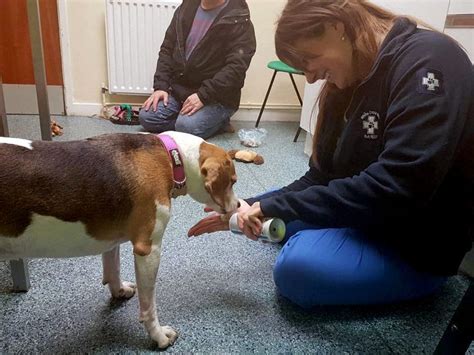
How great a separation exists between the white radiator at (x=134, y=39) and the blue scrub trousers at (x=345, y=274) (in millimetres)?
2693

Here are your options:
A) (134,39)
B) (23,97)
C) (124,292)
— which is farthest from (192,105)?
(124,292)

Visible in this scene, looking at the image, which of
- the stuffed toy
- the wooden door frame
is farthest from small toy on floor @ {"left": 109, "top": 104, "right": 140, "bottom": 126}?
the stuffed toy

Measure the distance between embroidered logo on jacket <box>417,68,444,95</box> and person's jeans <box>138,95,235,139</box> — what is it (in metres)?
2.27

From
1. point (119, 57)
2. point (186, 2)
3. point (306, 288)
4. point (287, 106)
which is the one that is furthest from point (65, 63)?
point (306, 288)

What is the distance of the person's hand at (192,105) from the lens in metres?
3.15

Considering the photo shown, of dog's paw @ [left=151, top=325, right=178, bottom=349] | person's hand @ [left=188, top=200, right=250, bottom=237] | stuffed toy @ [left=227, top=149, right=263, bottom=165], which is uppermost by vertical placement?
person's hand @ [left=188, top=200, right=250, bottom=237]

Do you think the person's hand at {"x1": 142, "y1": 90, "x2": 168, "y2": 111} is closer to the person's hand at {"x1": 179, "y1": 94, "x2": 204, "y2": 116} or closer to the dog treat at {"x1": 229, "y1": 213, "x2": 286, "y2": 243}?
the person's hand at {"x1": 179, "y1": 94, "x2": 204, "y2": 116}

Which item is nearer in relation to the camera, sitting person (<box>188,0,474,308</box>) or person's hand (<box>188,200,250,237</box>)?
sitting person (<box>188,0,474,308</box>)

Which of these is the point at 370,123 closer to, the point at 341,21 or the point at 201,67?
the point at 341,21

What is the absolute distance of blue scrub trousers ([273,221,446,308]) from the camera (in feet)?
4.25

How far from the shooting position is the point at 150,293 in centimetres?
114

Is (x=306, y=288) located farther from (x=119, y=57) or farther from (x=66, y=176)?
(x=119, y=57)

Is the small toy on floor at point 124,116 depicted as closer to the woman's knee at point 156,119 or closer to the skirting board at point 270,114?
the woman's knee at point 156,119

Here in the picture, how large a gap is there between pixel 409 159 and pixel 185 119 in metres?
2.33
